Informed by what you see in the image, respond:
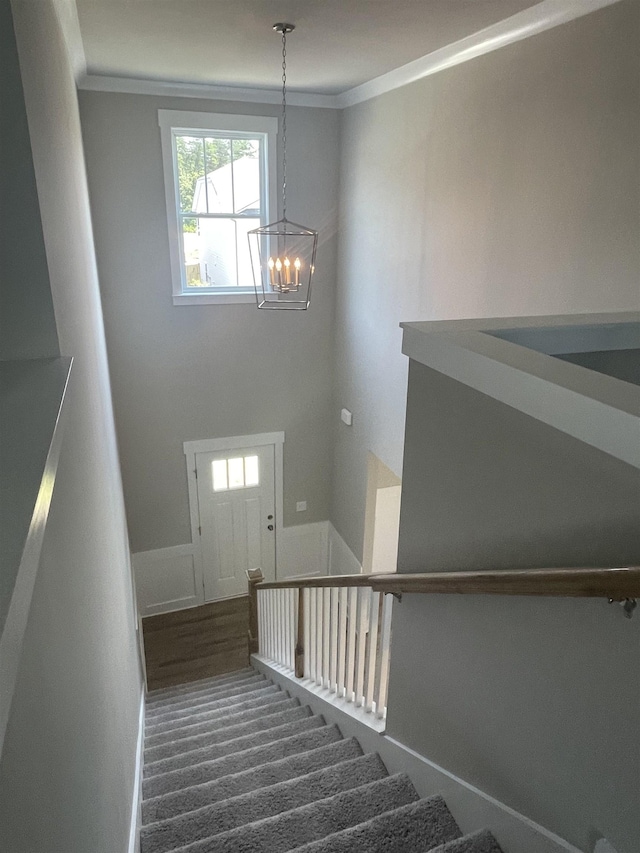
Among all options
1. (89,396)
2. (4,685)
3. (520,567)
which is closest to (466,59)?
(89,396)

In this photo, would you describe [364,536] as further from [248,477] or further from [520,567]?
[520,567]

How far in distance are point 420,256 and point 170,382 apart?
8.48 ft

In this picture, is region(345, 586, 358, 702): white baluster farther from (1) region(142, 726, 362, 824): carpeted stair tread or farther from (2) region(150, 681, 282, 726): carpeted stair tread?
(2) region(150, 681, 282, 726): carpeted stair tread

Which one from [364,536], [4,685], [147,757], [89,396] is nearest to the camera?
[4,685]

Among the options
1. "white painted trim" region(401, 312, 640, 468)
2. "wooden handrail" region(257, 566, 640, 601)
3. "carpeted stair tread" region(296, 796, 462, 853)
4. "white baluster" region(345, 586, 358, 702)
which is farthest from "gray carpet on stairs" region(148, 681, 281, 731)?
"white painted trim" region(401, 312, 640, 468)

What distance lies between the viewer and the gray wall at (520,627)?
1.26m

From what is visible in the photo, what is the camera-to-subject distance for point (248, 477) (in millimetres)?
6164

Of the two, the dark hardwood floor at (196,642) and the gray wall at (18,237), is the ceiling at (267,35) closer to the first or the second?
the gray wall at (18,237)

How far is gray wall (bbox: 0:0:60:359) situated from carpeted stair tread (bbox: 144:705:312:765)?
2410mm

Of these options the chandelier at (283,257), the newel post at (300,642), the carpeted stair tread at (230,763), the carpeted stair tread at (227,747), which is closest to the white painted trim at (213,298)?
the chandelier at (283,257)

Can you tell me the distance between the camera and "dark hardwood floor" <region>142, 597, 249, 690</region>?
17.6 feet

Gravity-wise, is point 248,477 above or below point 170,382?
below

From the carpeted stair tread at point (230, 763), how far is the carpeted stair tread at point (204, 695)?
1.29 metres

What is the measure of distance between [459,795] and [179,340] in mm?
4430
